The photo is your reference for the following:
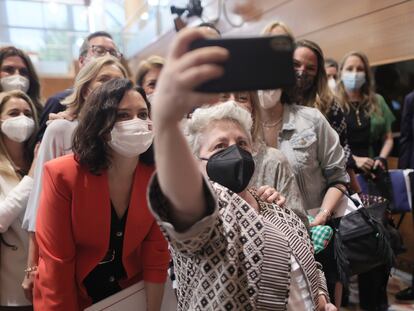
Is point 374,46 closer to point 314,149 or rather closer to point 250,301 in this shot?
point 314,149

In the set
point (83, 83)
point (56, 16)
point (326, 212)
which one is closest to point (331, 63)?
point (326, 212)

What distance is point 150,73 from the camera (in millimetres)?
2227

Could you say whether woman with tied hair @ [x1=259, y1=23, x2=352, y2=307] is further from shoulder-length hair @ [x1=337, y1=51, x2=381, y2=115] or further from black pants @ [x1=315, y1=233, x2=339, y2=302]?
shoulder-length hair @ [x1=337, y1=51, x2=381, y2=115]

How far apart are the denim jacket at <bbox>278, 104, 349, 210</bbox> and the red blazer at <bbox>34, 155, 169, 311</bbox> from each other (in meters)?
0.80

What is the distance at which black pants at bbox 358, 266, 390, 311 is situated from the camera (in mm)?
2684

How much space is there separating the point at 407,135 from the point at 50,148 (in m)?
2.58

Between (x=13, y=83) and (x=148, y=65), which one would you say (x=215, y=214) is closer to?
(x=148, y=65)

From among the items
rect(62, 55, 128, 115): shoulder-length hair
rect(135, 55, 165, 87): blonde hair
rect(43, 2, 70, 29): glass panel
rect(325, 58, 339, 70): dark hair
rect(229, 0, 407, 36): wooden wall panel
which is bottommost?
rect(62, 55, 128, 115): shoulder-length hair

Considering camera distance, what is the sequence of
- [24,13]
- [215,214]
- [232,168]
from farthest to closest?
[24,13] → [232,168] → [215,214]

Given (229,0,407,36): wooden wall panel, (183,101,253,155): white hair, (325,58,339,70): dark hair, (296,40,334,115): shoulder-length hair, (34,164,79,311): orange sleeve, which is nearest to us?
(183,101,253,155): white hair

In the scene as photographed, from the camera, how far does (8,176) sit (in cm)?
192

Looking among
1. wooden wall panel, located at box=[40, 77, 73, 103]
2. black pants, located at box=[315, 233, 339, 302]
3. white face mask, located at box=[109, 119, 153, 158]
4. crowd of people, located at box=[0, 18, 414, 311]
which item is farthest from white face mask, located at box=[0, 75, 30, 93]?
wooden wall panel, located at box=[40, 77, 73, 103]

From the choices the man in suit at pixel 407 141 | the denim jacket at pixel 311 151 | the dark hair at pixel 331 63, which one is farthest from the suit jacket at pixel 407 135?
the denim jacket at pixel 311 151

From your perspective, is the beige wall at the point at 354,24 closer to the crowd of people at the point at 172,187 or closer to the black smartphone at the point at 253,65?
the crowd of people at the point at 172,187
